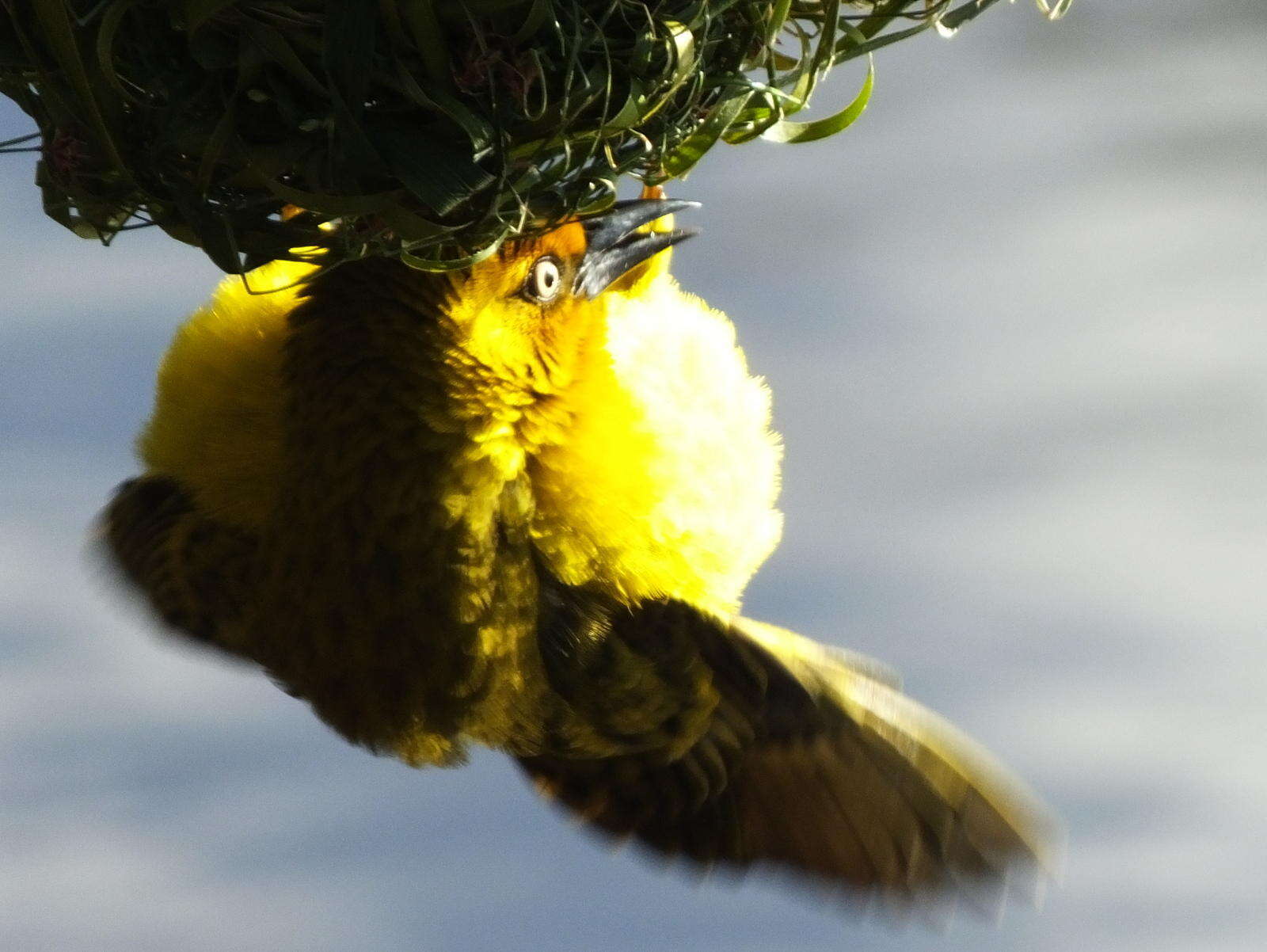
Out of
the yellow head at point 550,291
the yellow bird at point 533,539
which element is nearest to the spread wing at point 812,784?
the yellow bird at point 533,539

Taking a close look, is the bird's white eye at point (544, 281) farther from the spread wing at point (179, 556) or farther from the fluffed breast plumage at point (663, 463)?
the spread wing at point (179, 556)

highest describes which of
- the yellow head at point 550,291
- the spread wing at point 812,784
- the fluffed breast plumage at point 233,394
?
the yellow head at point 550,291

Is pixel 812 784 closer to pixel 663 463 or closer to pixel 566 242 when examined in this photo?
pixel 663 463

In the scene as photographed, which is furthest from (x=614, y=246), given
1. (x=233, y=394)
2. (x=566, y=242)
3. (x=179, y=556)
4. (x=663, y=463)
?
(x=179, y=556)

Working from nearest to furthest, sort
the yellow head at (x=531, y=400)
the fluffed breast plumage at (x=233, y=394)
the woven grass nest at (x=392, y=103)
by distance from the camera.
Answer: the woven grass nest at (x=392, y=103)
the yellow head at (x=531, y=400)
the fluffed breast plumage at (x=233, y=394)

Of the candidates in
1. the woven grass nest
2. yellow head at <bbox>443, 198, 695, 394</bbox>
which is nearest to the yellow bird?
yellow head at <bbox>443, 198, 695, 394</bbox>

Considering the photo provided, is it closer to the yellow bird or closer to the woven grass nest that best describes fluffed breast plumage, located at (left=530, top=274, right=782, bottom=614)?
the yellow bird
